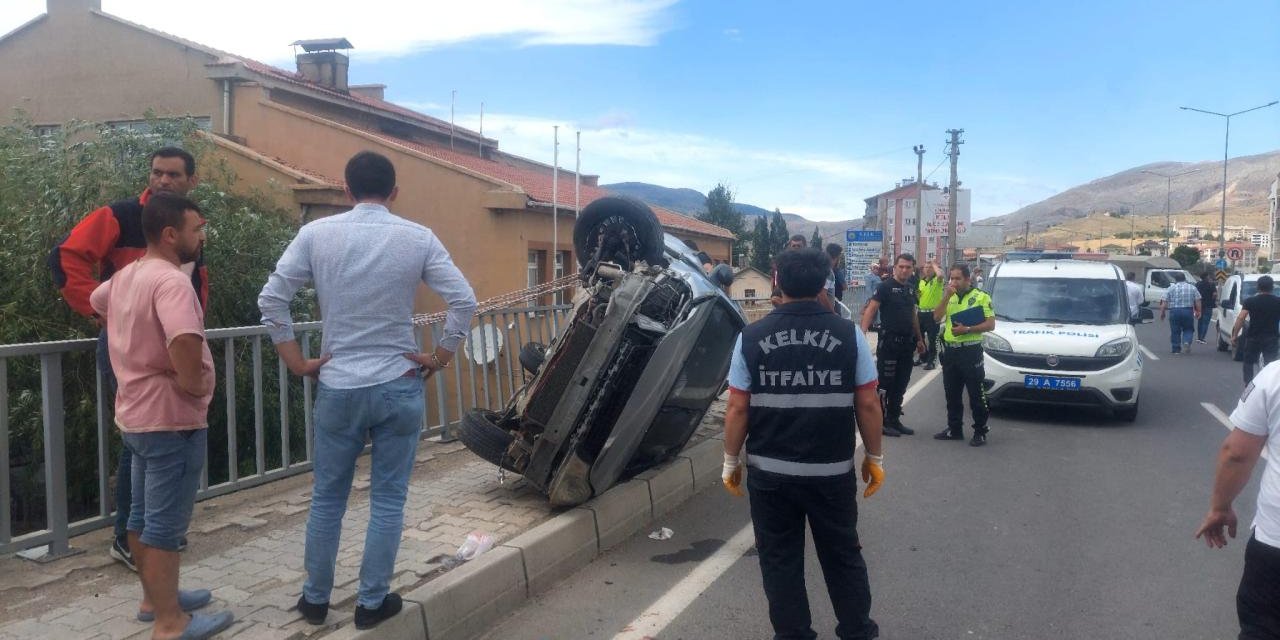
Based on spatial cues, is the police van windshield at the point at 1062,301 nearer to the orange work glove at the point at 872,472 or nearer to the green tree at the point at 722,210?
the orange work glove at the point at 872,472

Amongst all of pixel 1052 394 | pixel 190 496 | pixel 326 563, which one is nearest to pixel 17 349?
pixel 190 496

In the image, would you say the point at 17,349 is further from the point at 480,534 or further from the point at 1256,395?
the point at 1256,395

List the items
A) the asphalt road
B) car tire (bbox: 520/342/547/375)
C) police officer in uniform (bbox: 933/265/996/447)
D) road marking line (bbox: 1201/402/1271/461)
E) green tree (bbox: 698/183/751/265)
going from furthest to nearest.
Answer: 1. green tree (bbox: 698/183/751/265)
2. road marking line (bbox: 1201/402/1271/461)
3. police officer in uniform (bbox: 933/265/996/447)
4. car tire (bbox: 520/342/547/375)
5. the asphalt road

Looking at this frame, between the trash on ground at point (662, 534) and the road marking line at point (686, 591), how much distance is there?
15.8 inches

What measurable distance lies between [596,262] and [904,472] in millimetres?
3267

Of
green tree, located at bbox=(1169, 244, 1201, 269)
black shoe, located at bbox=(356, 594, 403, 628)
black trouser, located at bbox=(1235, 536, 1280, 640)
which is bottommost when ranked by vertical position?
black shoe, located at bbox=(356, 594, 403, 628)

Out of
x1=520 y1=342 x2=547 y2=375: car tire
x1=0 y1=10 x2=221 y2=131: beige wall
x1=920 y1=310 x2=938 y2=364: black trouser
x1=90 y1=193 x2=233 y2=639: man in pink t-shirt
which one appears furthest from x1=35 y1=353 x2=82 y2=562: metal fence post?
x1=0 y1=10 x2=221 y2=131: beige wall

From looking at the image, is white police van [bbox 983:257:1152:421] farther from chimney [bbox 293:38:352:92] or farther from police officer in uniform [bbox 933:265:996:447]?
chimney [bbox 293:38:352:92]

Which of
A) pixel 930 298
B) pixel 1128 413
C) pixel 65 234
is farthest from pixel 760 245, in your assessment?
pixel 65 234

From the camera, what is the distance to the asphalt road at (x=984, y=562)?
4.42m

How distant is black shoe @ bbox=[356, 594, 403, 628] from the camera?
12.3 ft

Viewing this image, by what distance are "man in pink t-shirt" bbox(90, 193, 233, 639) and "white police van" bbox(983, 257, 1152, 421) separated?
340 inches

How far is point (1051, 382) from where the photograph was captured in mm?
9820

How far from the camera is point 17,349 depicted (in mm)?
4262
